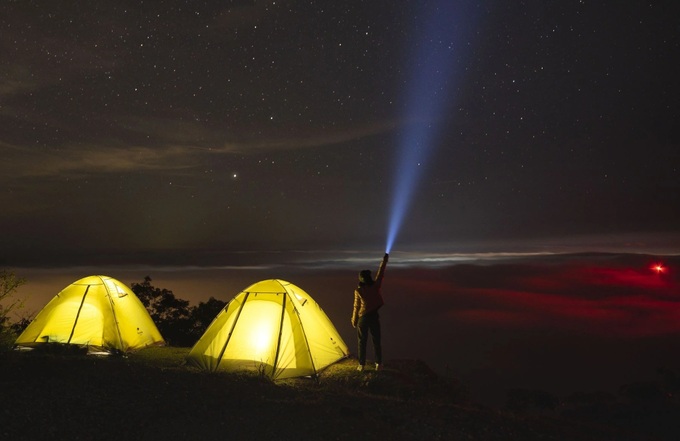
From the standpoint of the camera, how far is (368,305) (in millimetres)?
13703

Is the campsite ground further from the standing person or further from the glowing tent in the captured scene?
the standing person

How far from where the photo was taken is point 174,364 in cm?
1452

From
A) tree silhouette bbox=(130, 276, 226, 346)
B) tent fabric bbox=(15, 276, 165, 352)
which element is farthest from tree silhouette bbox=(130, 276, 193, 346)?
tent fabric bbox=(15, 276, 165, 352)

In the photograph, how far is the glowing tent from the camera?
1348cm

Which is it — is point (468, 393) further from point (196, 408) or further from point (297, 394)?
point (196, 408)

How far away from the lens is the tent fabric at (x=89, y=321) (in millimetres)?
15828

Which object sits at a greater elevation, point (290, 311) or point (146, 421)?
point (290, 311)

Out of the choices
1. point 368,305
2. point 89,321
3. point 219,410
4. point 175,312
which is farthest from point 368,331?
point 175,312

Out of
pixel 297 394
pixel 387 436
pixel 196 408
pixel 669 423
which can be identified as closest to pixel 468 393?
pixel 297 394

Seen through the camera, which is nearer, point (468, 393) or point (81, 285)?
point (468, 393)

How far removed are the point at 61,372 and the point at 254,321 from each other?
179 inches

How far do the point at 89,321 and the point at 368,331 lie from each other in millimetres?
8238

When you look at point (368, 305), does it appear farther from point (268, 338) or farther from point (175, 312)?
point (175, 312)

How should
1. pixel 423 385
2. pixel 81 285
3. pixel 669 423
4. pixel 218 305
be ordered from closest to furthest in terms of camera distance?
pixel 423 385 < pixel 81 285 < pixel 669 423 < pixel 218 305
